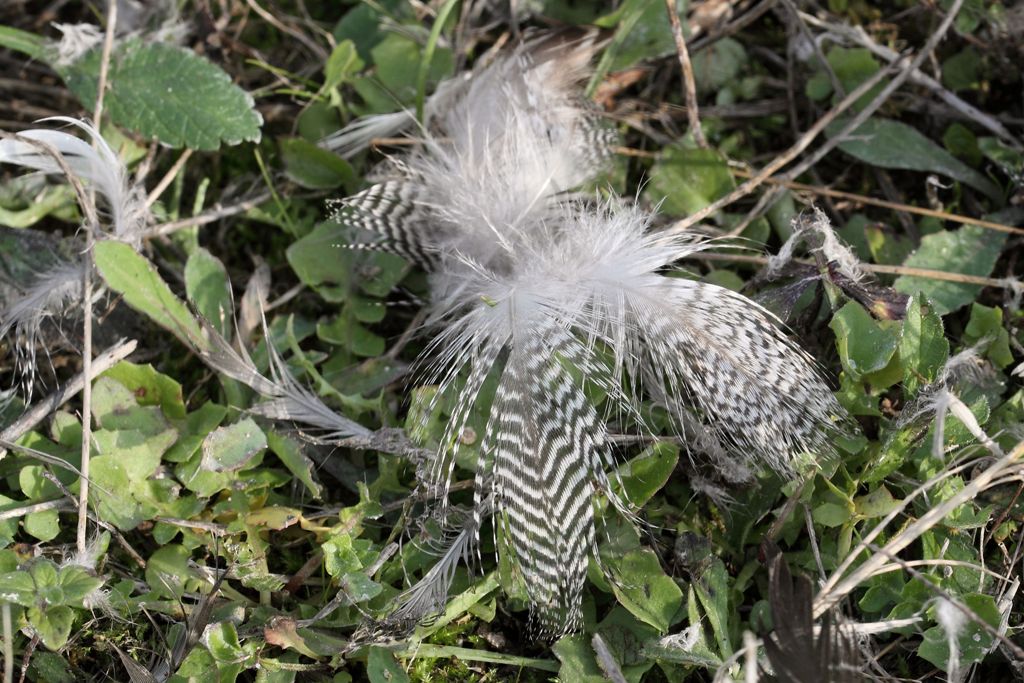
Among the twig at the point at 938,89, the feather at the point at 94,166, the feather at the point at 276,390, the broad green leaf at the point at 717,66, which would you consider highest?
the twig at the point at 938,89

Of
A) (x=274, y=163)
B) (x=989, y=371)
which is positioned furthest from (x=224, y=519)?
(x=989, y=371)

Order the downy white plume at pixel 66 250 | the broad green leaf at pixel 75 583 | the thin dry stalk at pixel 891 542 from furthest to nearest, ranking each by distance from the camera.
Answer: the downy white plume at pixel 66 250, the broad green leaf at pixel 75 583, the thin dry stalk at pixel 891 542

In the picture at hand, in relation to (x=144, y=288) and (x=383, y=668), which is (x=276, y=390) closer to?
(x=144, y=288)

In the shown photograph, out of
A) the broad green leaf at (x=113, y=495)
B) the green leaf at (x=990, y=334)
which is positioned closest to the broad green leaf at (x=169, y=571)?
the broad green leaf at (x=113, y=495)

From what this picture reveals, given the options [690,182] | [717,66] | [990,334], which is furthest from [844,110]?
[990,334]

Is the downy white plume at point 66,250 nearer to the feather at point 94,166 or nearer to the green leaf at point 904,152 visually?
the feather at point 94,166

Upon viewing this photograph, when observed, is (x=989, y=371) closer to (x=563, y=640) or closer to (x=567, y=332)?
(x=567, y=332)
